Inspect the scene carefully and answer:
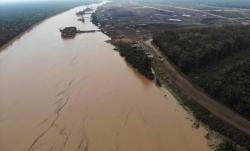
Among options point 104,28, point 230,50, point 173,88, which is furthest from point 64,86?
point 104,28

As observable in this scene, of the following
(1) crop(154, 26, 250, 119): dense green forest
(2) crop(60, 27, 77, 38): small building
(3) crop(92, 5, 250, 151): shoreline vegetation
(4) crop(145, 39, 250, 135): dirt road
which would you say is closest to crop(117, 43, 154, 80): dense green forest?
(3) crop(92, 5, 250, 151): shoreline vegetation

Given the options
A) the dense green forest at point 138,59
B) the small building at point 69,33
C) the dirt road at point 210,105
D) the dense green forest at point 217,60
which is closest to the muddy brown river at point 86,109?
the dense green forest at point 138,59

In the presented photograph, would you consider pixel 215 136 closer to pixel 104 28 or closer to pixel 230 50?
pixel 230 50

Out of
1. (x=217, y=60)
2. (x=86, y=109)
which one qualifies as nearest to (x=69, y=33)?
(x=217, y=60)

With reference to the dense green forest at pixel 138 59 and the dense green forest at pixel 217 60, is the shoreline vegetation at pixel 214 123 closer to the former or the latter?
the dense green forest at pixel 138 59

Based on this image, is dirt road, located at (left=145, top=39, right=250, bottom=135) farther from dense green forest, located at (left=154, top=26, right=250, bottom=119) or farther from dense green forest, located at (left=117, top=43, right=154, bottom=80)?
dense green forest, located at (left=117, top=43, right=154, bottom=80)

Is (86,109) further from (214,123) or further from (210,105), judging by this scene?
(214,123)
